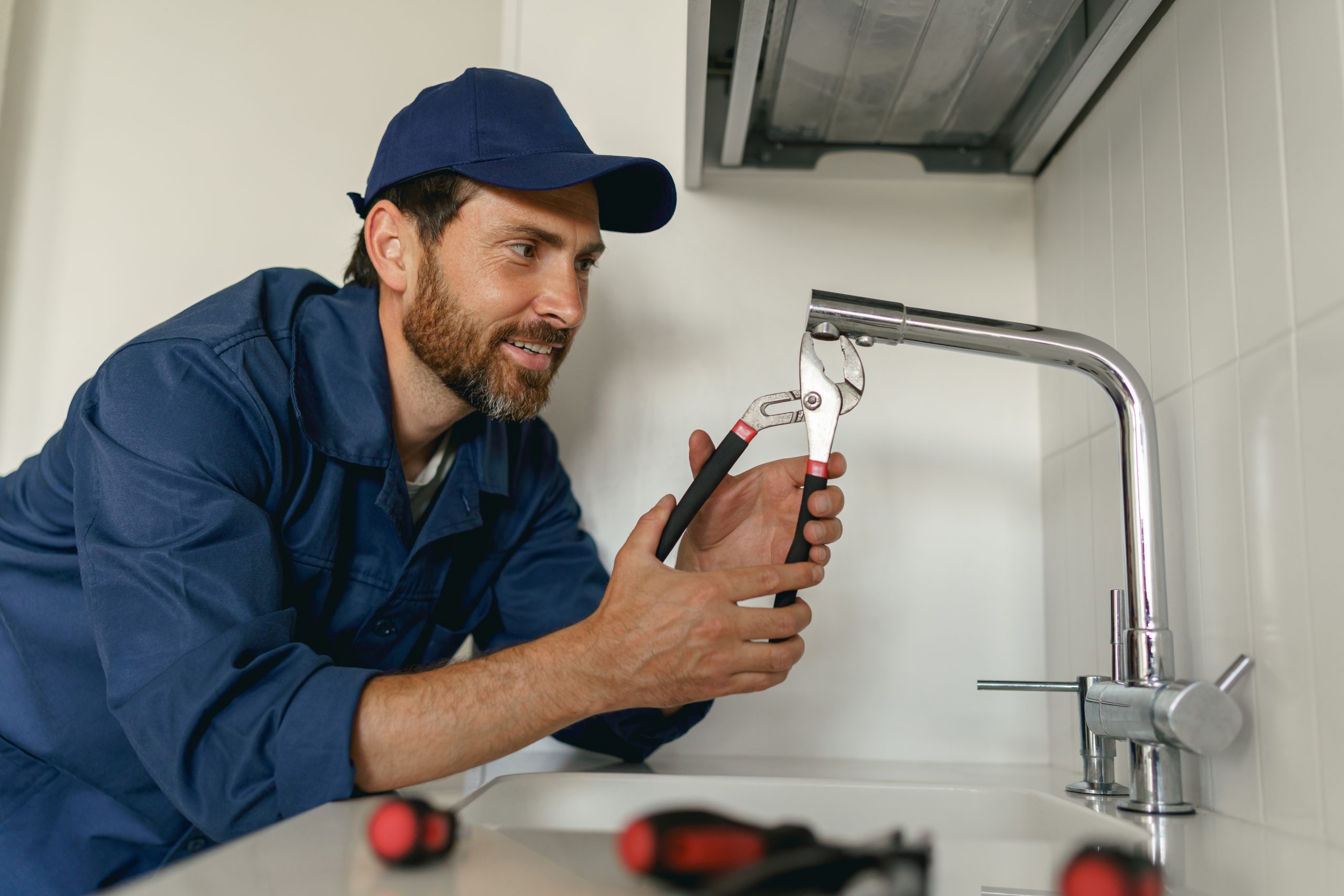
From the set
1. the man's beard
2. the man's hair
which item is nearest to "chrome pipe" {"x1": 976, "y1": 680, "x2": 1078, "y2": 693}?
the man's beard

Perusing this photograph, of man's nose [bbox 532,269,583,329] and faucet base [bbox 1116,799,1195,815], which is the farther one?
man's nose [bbox 532,269,583,329]

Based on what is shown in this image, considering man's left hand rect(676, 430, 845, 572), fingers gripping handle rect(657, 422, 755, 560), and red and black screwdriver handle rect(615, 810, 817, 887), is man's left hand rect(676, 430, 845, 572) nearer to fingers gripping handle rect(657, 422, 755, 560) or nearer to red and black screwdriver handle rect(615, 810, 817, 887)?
fingers gripping handle rect(657, 422, 755, 560)

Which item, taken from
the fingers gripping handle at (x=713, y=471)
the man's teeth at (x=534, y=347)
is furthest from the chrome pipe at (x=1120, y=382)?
the man's teeth at (x=534, y=347)

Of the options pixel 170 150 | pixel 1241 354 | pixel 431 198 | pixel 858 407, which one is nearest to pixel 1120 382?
pixel 1241 354

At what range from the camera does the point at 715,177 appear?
1.25 m

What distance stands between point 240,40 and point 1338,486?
1432 millimetres

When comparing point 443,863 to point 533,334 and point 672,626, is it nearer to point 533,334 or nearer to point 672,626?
point 672,626

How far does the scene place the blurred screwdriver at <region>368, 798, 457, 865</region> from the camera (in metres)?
0.45

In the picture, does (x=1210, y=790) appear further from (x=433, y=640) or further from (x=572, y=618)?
(x=433, y=640)

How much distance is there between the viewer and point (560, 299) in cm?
104

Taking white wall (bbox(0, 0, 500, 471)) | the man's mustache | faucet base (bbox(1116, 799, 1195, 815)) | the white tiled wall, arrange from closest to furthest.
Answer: the white tiled wall
faucet base (bbox(1116, 799, 1195, 815))
the man's mustache
white wall (bbox(0, 0, 500, 471))

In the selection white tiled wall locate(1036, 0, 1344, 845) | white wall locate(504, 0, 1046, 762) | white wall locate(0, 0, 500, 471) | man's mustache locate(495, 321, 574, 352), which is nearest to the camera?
white tiled wall locate(1036, 0, 1344, 845)

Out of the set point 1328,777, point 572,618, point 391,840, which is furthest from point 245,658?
point 1328,777

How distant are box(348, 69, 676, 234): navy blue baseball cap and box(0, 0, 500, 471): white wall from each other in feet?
1.21
